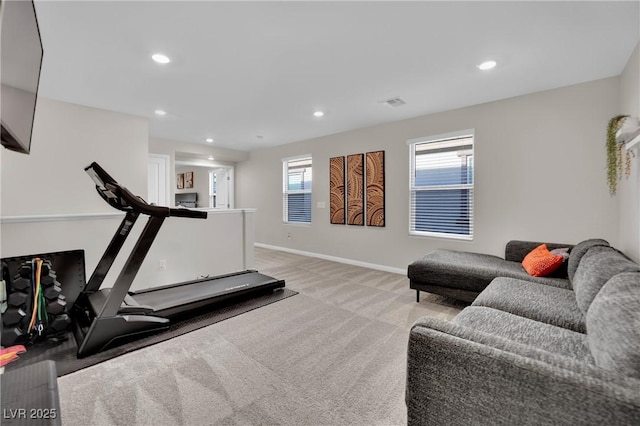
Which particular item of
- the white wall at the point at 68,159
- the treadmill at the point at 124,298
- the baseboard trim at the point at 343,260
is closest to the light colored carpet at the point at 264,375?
the treadmill at the point at 124,298

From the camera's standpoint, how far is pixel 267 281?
335 cm

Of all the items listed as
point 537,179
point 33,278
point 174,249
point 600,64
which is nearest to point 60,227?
point 33,278

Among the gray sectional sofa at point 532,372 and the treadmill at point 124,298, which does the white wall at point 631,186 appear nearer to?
the gray sectional sofa at point 532,372

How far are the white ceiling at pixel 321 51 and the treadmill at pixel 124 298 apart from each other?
1.15 metres

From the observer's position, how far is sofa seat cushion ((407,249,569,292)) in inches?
109

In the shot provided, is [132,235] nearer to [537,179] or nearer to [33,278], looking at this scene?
[33,278]

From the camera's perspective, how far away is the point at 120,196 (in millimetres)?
2139

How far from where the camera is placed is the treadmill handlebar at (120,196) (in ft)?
6.82

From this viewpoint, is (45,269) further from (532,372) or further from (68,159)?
(532,372)

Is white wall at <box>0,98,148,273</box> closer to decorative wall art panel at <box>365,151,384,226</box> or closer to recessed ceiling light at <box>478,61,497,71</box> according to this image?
decorative wall art panel at <box>365,151,384,226</box>

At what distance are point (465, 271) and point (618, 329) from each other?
2.00 meters

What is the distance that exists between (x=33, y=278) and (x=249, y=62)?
246cm

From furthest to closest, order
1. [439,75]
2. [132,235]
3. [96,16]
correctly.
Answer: [132,235]
[439,75]
[96,16]

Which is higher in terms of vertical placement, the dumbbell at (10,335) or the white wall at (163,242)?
the white wall at (163,242)
